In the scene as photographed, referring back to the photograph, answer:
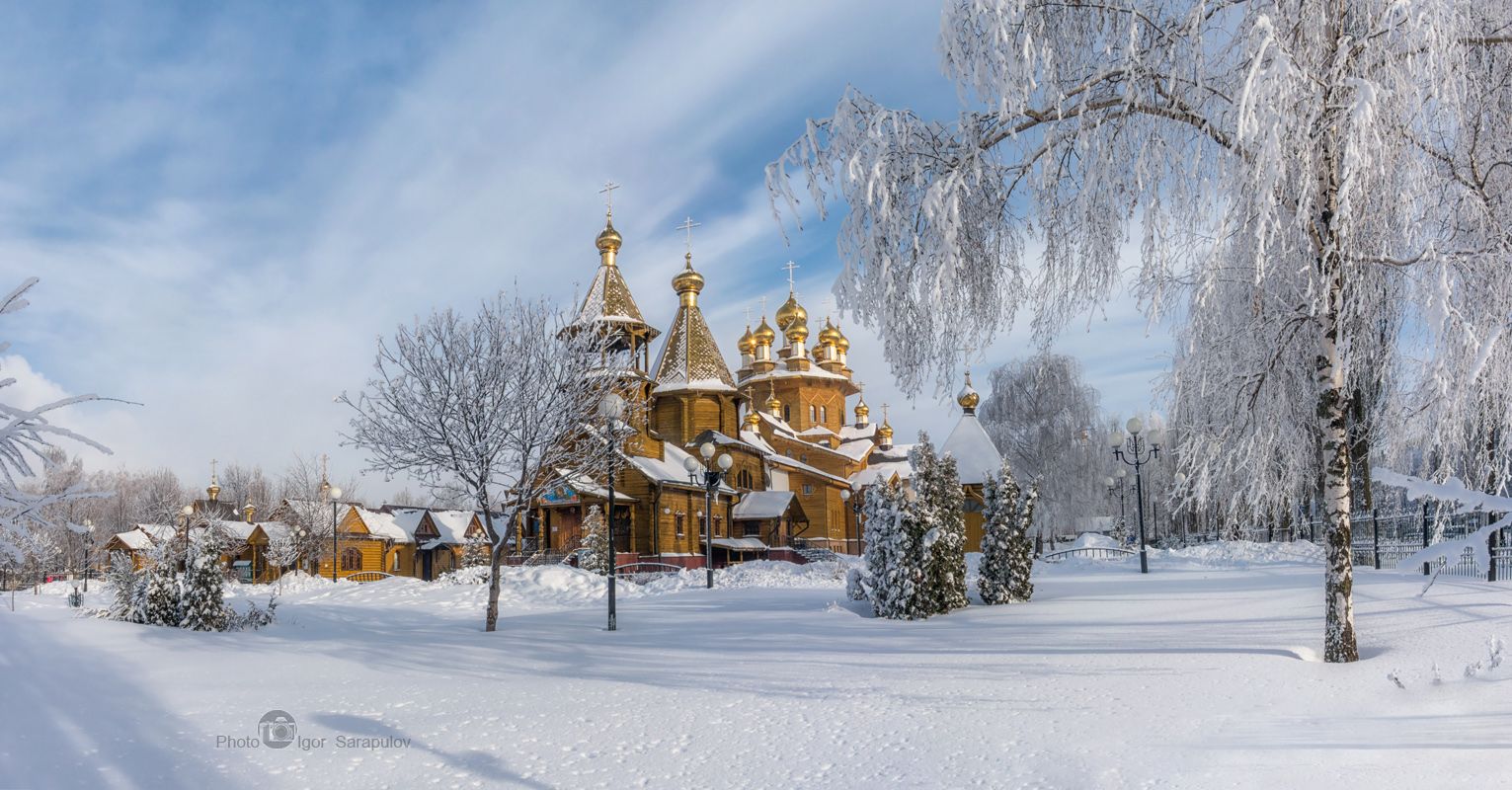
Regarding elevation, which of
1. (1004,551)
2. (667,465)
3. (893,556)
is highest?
→ (667,465)

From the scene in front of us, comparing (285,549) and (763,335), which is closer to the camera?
(285,549)

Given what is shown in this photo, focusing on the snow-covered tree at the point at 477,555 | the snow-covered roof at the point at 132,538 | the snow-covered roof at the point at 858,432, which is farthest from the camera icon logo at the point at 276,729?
the snow-covered roof at the point at 858,432

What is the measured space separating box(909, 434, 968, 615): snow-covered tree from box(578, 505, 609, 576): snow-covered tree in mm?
14183

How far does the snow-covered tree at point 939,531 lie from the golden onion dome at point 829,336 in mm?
46289

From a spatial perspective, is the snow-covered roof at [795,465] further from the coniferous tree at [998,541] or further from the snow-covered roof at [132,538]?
the snow-covered roof at [132,538]

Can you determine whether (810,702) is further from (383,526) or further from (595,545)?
(383,526)

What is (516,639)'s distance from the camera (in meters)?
12.1

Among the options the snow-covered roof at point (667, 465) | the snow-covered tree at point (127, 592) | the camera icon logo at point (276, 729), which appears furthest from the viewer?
the snow-covered roof at point (667, 465)

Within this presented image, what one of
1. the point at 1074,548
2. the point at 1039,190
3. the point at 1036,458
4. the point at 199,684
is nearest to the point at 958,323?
the point at 1039,190

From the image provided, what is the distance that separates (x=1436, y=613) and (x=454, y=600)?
666 inches

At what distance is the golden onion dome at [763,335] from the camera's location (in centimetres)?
5778

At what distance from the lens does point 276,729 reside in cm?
673

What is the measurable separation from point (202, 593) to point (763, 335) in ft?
150

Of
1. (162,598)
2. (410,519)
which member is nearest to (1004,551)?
(162,598)
